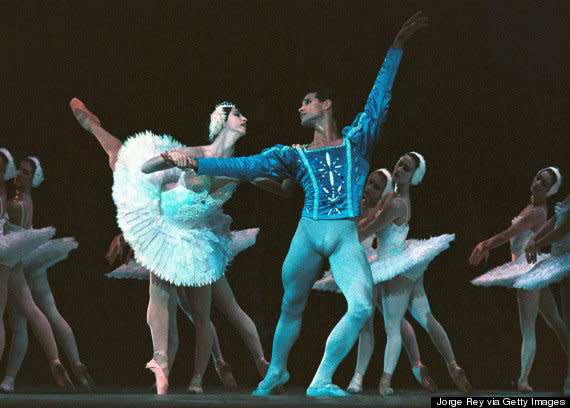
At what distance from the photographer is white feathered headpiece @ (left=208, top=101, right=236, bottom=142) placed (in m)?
6.01

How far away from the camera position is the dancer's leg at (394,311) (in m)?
6.27

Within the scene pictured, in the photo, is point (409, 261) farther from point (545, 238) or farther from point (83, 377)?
point (83, 377)

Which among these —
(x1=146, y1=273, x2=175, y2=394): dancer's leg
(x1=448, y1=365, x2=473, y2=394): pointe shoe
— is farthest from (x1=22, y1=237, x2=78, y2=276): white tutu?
(x1=448, y1=365, x2=473, y2=394): pointe shoe

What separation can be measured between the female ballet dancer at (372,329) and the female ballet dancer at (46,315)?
→ 1.71 meters

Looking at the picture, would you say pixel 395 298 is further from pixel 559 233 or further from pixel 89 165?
pixel 89 165

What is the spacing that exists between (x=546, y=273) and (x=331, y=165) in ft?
6.08

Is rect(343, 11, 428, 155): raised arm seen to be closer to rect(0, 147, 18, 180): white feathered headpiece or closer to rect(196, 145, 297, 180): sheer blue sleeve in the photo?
rect(196, 145, 297, 180): sheer blue sleeve

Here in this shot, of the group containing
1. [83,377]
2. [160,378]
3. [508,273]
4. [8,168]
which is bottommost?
[83,377]

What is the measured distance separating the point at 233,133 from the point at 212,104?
7.70 ft

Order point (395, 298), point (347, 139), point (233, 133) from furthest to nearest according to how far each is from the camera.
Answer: point (395, 298)
point (233, 133)
point (347, 139)

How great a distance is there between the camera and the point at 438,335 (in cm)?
638

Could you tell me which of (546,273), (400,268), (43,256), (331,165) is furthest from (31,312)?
(546,273)

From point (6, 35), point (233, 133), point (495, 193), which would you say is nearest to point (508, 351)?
point (495, 193)

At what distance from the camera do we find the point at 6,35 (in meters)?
8.28
